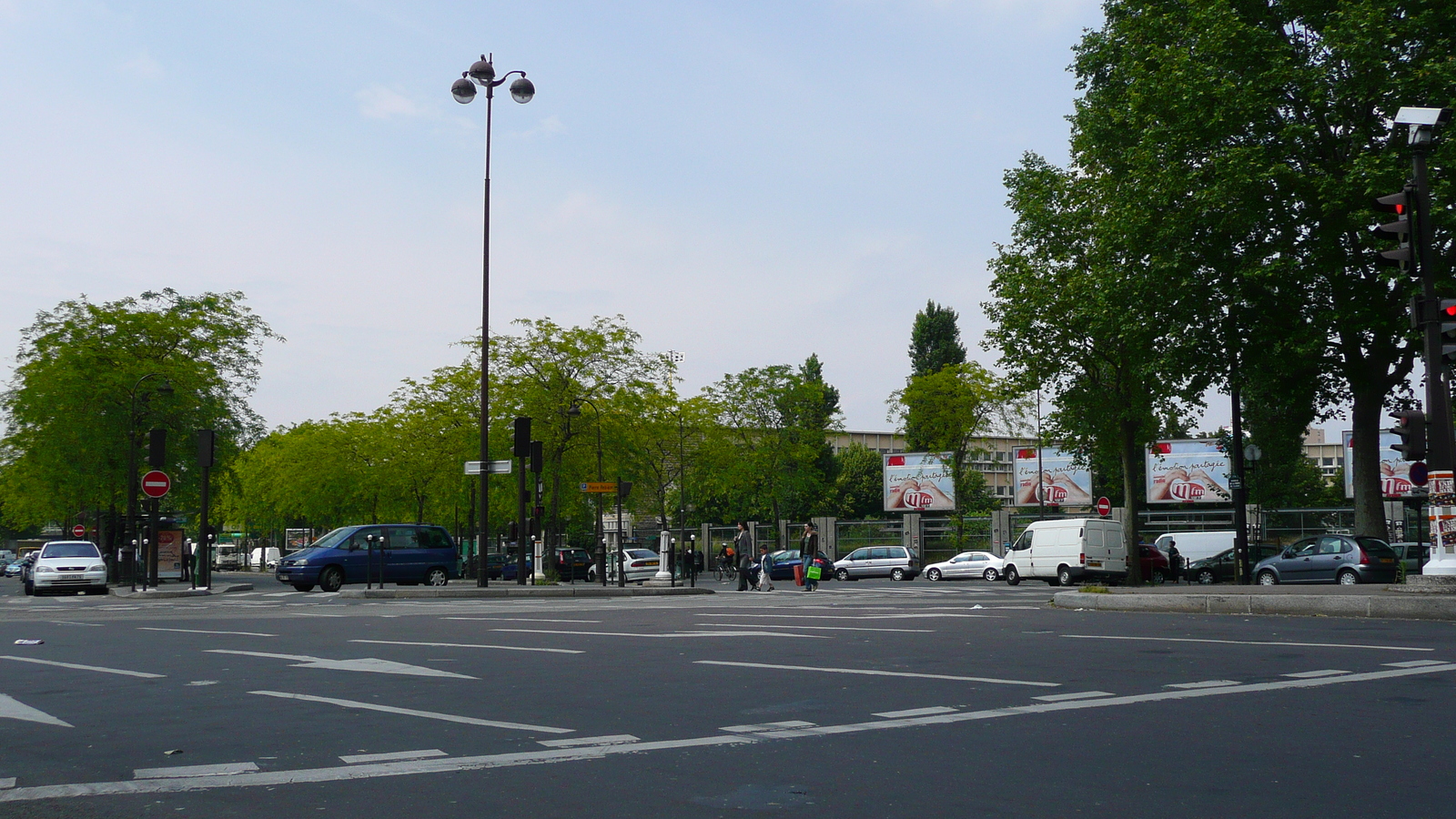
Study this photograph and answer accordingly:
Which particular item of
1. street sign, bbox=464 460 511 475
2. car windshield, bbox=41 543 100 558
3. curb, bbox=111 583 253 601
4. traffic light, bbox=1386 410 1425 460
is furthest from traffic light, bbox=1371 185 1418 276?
car windshield, bbox=41 543 100 558

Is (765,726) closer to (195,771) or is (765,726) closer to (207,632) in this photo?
(195,771)

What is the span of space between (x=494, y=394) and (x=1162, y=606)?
28643mm

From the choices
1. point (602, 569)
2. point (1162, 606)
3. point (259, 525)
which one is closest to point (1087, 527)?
point (602, 569)

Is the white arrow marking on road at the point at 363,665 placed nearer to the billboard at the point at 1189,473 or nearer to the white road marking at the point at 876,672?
the white road marking at the point at 876,672

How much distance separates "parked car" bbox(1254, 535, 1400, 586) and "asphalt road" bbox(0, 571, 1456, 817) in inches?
653

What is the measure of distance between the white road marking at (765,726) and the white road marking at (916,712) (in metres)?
0.54

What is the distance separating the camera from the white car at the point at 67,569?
107 feet

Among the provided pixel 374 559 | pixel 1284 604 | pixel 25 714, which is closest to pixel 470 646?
pixel 25 714

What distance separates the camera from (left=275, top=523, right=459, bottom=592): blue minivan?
32.2 metres

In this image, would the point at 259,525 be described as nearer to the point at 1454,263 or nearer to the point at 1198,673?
the point at 1454,263

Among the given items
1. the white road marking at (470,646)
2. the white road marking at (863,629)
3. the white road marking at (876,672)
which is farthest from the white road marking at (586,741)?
the white road marking at (863,629)

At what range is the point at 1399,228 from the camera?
15.1 meters

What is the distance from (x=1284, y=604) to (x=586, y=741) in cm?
1290

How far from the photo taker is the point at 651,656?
35.8 ft
